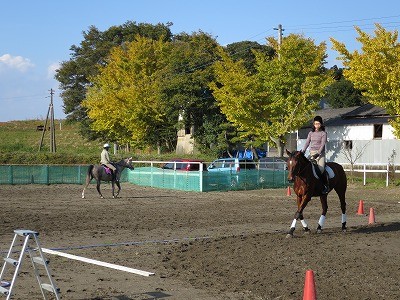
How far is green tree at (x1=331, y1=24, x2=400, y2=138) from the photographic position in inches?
1404

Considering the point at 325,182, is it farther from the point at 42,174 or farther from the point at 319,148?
the point at 42,174

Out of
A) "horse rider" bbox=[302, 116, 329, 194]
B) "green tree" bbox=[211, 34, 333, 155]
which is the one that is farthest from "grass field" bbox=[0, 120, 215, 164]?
"horse rider" bbox=[302, 116, 329, 194]

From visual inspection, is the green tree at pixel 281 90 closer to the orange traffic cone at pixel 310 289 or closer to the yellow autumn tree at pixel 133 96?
the yellow autumn tree at pixel 133 96

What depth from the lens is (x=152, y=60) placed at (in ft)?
210

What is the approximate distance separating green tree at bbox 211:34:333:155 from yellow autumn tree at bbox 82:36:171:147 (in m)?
13.4

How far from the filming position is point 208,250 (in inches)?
521

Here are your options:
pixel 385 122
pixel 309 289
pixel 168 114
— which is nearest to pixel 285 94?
pixel 385 122

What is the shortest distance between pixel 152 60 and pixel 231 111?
2204cm

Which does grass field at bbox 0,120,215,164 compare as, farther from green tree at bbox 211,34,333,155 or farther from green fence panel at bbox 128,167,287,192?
green fence panel at bbox 128,167,287,192

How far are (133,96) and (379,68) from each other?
28.0 metres

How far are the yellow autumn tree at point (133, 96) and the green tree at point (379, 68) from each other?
72.8 feet

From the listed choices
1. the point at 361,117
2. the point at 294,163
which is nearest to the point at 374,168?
the point at 361,117

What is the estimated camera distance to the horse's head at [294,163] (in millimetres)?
15023

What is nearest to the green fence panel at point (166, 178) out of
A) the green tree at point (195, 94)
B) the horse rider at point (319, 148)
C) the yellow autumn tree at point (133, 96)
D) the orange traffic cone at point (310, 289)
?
the green tree at point (195, 94)
